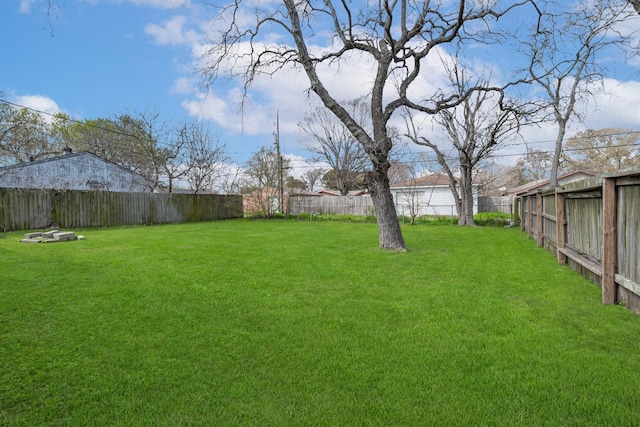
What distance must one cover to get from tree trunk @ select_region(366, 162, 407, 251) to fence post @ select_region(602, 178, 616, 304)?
4166mm

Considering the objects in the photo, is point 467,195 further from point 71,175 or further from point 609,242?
point 71,175

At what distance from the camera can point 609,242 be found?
3.63m

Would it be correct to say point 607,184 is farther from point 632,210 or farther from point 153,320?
point 153,320

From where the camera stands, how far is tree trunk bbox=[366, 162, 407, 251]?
7.71m

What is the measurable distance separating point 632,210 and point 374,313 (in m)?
2.59

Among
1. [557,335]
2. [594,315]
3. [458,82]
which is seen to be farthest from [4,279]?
[458,82]

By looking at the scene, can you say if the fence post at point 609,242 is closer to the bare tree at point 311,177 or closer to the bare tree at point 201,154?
the bare tree at point 201,154

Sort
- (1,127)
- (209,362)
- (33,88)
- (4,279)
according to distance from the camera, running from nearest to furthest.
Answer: (209,362) → (4,279) → (33,88) → (1,127)

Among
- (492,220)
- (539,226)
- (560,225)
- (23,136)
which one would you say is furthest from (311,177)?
(560,225)

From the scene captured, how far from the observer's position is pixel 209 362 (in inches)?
93.7

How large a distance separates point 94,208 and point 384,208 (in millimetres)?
12774

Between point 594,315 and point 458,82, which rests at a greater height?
point 458,82

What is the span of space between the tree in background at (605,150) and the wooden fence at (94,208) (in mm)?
26457

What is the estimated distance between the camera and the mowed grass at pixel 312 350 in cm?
184
